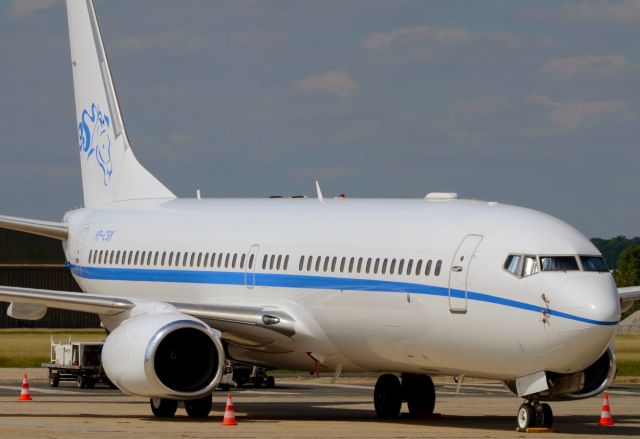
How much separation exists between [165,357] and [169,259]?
5.86 metres

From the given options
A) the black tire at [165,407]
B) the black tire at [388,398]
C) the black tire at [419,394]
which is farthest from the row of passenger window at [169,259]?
the black tire at [419,394]

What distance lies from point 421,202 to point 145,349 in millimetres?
6318

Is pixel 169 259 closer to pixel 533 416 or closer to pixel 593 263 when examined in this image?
pixel 533 416

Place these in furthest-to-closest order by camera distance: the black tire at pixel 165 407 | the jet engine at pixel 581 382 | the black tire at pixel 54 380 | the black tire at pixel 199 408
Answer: the black tire at pixel 54 380, the black tire at pixel 199 408, the black tire at pixel 165 407, the jet engine at pixel 581 382

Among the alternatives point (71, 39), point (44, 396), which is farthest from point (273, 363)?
point (71, 39)

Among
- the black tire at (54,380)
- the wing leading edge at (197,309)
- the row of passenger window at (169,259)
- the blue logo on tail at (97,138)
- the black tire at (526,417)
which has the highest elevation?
the blue logo on tail at (97,138)

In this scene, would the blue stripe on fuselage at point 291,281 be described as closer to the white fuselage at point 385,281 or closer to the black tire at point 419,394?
the white fuselage at point 385,281

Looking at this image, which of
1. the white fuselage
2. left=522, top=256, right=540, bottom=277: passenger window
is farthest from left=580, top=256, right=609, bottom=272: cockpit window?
Result: left=522, top=256, right=540, bottom=277: passenger window

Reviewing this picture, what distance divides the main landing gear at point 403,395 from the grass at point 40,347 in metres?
24.4

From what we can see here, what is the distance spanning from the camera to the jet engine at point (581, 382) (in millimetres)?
30094

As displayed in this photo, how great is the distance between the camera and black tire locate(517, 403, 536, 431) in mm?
30172

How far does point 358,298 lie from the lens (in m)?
32.8

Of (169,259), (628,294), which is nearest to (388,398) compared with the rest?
(628,294)

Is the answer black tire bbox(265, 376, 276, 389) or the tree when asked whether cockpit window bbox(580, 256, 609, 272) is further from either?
the tree
